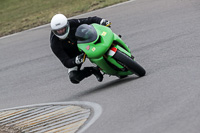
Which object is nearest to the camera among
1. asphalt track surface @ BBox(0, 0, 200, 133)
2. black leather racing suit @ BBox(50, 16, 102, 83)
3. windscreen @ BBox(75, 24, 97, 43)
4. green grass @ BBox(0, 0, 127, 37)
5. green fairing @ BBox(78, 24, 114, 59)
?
asphalt track surface @ BBox(0, 0, 200, 133)

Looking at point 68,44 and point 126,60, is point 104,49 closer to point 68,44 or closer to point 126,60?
point 126,60

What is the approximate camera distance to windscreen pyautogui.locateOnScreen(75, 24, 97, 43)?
857 centimetres

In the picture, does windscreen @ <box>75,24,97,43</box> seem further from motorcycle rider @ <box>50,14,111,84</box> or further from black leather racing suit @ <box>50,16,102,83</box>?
black leather racing suit @ <box>50,16,102,83</box>

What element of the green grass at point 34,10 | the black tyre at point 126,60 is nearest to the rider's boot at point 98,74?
the black tyre at point 126,60

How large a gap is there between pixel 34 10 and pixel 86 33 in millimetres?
12549

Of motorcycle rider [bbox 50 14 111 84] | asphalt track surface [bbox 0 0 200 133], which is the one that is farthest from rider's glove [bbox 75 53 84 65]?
asphalt track surface [bbox 0 0 200 133]

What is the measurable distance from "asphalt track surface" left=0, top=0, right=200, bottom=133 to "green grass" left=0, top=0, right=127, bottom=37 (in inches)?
41.6

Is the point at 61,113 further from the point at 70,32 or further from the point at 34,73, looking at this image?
the point at 34,73

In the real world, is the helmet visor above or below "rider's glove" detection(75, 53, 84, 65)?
above

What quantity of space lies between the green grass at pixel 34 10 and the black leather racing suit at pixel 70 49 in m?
8.34

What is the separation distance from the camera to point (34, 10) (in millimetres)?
20812

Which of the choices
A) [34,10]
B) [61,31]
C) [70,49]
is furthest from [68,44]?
[34,10]

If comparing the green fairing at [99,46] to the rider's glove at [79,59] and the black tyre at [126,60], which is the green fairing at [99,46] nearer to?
the rider's glove at [79,59]

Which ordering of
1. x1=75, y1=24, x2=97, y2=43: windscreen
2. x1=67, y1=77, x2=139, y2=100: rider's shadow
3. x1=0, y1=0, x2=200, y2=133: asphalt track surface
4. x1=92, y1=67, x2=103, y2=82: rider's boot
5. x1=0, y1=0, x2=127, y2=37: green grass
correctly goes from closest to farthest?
1. x1=0, y1=0, x2=200, y2=133: asphalt track surface
2. x1=75, y1=24, x2=97, y2=43: windscreen
3. x1=67, y1=77, x2=139, y2=100: rider's shadow
4. x1=92, y1=67, x2=103, y2=82: rider's boot
5. x1=0, y1=0, x2=127, y2=37: green grass
